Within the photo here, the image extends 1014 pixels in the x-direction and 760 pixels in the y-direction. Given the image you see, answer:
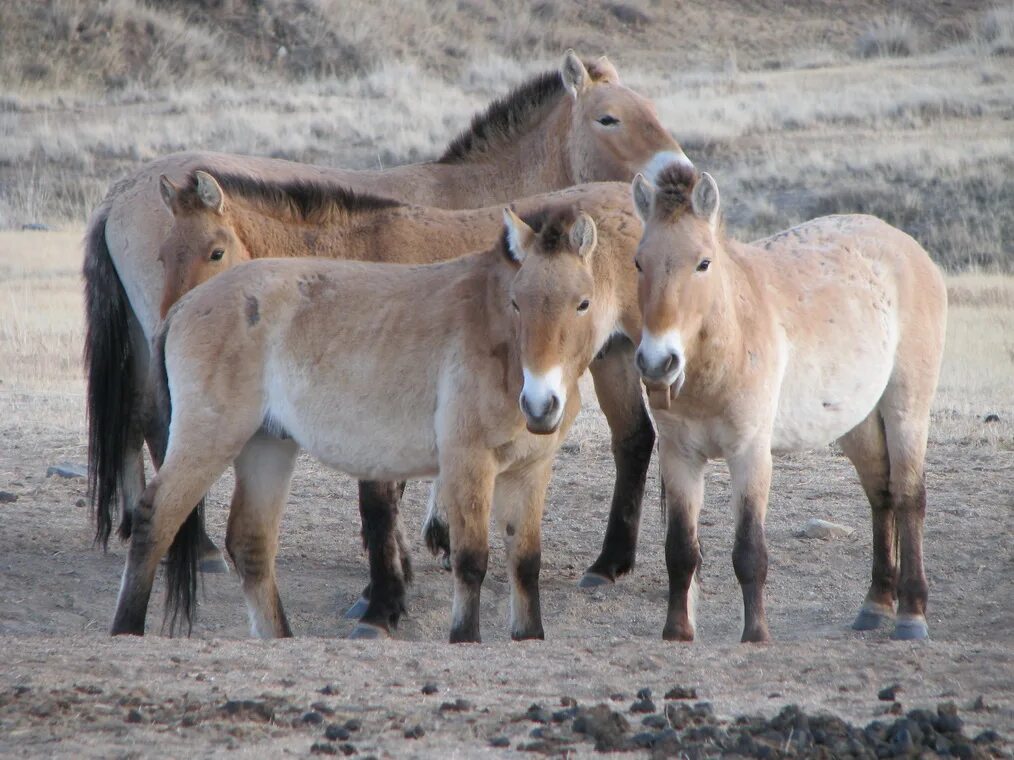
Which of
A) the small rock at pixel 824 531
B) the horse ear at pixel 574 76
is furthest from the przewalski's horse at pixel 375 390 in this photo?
the small rock at pixel 824 531

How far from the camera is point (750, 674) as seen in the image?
4.91 meters

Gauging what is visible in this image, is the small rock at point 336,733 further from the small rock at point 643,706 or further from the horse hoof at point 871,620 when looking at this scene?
the horse hoof at point 871,620

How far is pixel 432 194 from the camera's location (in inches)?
332

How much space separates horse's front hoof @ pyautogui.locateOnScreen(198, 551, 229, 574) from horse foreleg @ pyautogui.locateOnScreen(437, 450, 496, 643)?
2.42m

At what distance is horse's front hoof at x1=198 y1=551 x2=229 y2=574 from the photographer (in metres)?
7.98

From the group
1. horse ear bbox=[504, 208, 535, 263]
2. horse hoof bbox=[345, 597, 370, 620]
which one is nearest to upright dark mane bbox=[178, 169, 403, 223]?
horse ear bbox=[504, 208, 535, 263]

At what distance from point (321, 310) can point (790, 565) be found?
122 inches

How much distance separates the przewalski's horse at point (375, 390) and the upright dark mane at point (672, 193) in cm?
31

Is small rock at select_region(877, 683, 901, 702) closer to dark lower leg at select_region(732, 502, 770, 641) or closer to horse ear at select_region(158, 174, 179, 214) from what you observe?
dark lower leg at select_region(732, 502, 770, 641)

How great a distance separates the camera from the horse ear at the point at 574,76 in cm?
841

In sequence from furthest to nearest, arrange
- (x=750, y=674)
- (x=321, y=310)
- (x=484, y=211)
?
(x=484, y=211) → (x=321, y=310) → (x=750, y=674)

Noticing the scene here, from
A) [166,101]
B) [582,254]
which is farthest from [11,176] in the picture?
[582,254]

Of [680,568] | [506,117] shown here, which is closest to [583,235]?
[680,568]

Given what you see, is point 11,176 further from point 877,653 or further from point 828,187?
point 877,653
